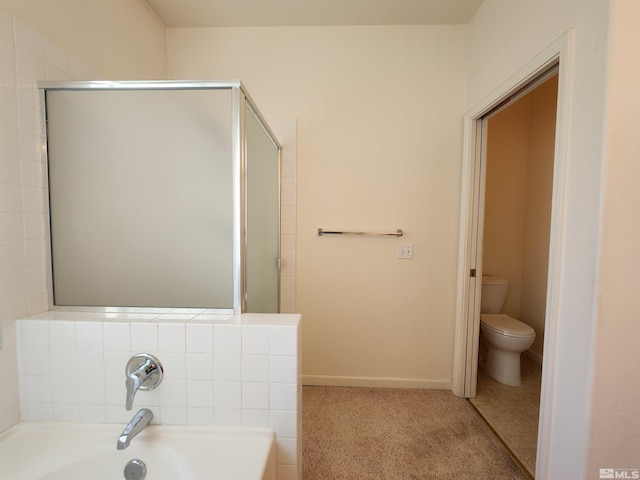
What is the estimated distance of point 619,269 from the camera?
2.80ft

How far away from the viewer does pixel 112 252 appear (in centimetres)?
100

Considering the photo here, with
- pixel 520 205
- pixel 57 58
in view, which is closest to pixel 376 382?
pixel 520 205

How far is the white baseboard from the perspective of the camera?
191 cm

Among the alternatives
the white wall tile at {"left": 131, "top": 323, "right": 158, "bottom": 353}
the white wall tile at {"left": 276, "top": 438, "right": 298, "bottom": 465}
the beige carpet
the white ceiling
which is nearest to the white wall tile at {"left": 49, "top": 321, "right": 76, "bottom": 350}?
the white wall tile at {"left": 131, "top": 323, "right": 158, "bottom": 353}

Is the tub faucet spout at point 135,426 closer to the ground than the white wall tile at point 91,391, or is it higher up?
closer to the ground

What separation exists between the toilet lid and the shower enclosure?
1928 mm

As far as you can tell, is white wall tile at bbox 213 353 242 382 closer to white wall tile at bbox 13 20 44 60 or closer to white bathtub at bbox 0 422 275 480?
white bathtub at bbox 0 422 275 480

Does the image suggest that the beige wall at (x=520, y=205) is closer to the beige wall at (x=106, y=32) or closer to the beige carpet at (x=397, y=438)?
the beige carpet at (x=397, y=438)

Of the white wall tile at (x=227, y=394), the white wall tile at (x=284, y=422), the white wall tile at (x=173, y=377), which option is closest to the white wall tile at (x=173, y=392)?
the white wall tile at (x=173, y=377)

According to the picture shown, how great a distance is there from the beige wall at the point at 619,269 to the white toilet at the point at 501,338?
100 centimetres

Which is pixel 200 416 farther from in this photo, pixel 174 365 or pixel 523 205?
pixel 523 205

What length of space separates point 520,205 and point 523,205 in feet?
0.10

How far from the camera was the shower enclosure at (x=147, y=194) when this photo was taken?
3.11 ft

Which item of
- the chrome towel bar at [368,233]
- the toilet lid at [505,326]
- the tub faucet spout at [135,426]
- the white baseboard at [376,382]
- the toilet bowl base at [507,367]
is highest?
the chrome towel bar at [368,233]
